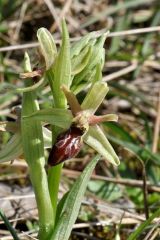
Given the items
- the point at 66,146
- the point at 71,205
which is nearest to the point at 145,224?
the point at 71,205

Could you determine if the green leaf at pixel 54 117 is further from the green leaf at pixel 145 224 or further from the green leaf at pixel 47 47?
the green leaf at pixel 145 224

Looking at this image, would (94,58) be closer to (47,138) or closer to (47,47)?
(47,47)

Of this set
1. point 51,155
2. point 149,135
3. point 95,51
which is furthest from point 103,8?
point 51,155

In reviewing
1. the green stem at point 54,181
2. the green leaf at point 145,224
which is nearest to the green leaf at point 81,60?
the green stem at point 54,181

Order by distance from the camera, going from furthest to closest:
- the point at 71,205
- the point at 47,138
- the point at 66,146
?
1. the point at 47,138
2. the point at 71,205
3. the point at 66,146

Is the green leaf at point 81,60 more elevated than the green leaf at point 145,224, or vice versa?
the green leaf at point 81,60
